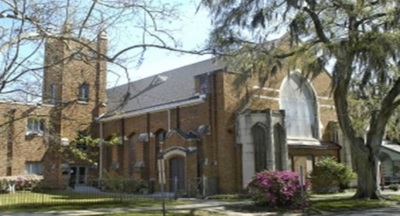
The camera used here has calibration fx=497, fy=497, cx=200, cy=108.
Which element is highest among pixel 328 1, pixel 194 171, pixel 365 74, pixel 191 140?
pixel 328 1

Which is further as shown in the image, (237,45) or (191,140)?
(191,140)

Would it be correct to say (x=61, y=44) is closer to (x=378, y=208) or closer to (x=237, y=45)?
(x=237, y=45)

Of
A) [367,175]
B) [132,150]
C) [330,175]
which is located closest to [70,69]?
[367,175]

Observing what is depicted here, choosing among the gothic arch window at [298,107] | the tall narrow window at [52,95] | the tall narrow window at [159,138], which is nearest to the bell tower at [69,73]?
the tall narrow window at [52,95]

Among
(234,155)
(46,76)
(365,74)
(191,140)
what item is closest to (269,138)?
(234,155)

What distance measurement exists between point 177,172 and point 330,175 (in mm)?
10875

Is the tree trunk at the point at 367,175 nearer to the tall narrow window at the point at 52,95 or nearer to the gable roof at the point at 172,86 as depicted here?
the gable roof at the point at 172,86

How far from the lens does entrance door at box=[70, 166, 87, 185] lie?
40750 millimetres

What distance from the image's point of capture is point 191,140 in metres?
31.8

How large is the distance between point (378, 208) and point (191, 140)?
12.3m

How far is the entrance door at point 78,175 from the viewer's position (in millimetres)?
40750

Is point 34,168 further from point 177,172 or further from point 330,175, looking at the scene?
point 330,175

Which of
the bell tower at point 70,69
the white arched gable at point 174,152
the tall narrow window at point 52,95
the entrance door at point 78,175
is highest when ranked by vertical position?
the bell tower at point 70,69

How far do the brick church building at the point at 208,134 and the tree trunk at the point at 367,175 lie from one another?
5.25 metres
